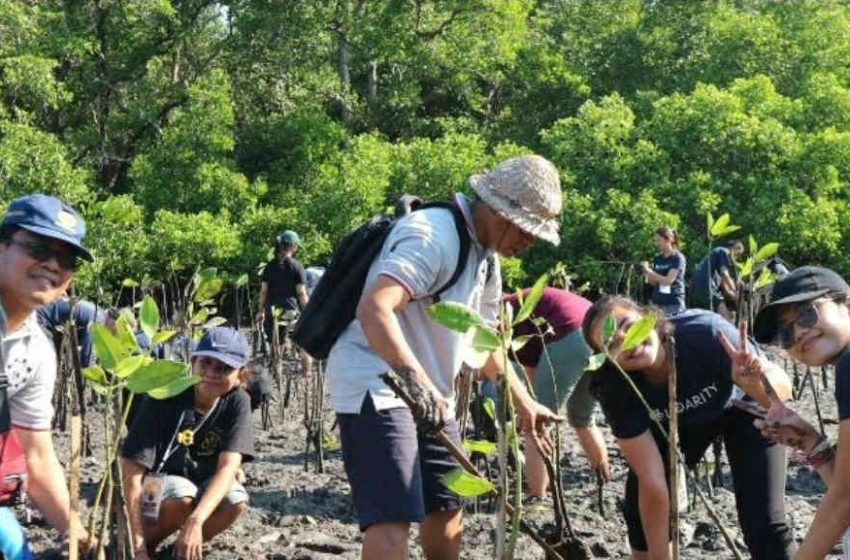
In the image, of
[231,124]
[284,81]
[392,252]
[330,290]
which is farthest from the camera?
[284,81]

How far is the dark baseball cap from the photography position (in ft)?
7.68

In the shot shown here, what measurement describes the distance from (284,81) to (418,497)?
56.3ft

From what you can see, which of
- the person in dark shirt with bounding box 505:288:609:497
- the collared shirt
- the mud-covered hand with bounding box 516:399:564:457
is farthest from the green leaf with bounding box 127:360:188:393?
the person in dark shirt with bounding box 505:288:609:497

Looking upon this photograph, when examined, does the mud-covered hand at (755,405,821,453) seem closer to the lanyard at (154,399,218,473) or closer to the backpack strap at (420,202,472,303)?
the backpack strap at (420,202,472,303)

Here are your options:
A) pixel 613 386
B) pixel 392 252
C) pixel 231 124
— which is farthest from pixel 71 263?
pixel 231 124

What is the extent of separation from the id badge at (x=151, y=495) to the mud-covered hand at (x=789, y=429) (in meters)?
2.19

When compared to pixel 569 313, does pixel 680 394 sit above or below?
below

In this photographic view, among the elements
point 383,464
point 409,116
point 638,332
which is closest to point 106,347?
point 638,332

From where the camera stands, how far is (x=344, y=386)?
107 inches

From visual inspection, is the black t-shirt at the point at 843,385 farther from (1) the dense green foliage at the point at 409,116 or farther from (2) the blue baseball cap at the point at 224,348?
(1) the dense green foliage at the point at 409,116

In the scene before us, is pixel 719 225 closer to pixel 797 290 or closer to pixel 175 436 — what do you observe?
pixel 797 290

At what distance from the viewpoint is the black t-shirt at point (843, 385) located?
2.22 m

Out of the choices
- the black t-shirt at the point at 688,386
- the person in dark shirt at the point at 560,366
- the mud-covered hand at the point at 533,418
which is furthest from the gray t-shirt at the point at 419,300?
the person in dark shirt at the point at 560,366

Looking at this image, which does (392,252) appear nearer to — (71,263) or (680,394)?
(71,263)
